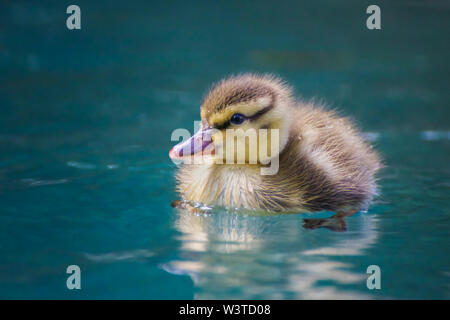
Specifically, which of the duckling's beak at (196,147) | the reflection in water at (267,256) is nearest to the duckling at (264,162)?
the duckling's beak at (196,147)

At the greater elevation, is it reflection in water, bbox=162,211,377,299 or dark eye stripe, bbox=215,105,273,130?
dark eye stripe, bbox=215,105,273,130

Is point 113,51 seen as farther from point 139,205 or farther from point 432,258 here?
point 432,258

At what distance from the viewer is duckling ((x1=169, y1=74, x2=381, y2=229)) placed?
11.4 ft

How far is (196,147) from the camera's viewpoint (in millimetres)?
3447

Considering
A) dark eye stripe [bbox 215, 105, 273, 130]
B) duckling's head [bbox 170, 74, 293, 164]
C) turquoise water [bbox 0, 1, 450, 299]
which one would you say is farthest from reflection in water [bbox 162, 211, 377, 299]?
dark eye stripe [bbox 215, 105, 273, 130]

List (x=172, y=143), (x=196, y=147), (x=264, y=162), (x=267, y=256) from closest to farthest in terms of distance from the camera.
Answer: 1. (x=267, y=256)
2. (x=196, y=147)
3. (x=264, y=162)
4. (x=172, y=143)

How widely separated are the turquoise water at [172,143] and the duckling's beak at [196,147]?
0.37 m

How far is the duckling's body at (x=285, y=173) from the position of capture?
11.4ft

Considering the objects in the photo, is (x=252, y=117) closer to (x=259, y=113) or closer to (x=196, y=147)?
(x=259, y=113)

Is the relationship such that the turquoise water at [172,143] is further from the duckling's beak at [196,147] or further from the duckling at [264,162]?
the duckling's beak at [196,147]

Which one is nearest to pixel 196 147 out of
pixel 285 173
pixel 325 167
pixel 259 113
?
pixel 259 113

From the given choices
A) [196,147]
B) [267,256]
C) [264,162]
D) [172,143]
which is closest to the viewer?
[267,256]

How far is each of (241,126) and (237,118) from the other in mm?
50

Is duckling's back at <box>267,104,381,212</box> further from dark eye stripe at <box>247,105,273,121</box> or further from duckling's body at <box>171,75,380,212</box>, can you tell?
dark eye stripe at <box>247,105,273,121</box>
